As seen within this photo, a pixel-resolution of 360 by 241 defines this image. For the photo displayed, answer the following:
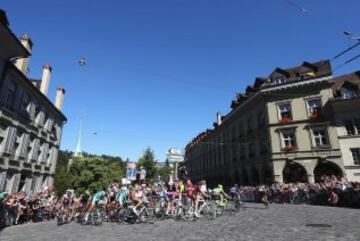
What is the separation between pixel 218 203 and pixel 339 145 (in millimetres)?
19910

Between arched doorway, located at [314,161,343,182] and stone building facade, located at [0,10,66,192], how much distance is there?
28.7m

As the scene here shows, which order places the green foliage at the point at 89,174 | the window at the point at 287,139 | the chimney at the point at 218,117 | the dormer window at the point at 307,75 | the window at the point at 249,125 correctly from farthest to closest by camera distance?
the chimney at the point at 218,117 → the green foliage at the point at 89,174 → the window at the point at 249,125 → the dormer window at the point at 307,75 → the window at the point at 287,139

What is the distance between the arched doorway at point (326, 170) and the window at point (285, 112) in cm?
612

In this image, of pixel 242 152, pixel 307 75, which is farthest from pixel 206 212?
pixel 242 152

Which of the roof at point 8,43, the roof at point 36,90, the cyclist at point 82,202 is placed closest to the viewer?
the cyclist at point 82,202

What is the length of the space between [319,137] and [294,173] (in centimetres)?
481

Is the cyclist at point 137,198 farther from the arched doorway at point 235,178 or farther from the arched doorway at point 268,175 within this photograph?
the arched doorway at point 235,178

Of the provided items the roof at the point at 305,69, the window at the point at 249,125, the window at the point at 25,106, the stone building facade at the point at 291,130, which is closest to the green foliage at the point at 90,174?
the window at the point at 25,106

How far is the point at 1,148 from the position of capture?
19391mm

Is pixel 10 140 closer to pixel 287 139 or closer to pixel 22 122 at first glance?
pixel 22 122

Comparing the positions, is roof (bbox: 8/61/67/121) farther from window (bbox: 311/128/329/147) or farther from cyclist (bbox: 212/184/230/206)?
window (bbox: 311/128/329/147)

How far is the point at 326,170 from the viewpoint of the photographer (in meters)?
28.9

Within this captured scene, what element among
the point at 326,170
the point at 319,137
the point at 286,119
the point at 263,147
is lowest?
the point at 326,170

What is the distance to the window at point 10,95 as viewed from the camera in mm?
19898
